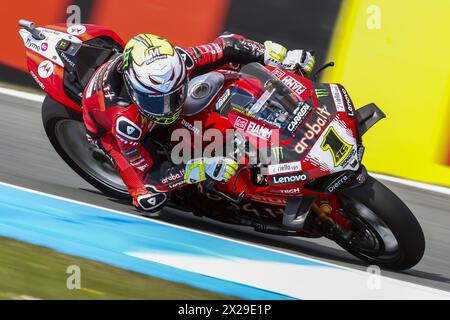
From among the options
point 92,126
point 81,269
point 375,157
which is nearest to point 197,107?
point 92,126

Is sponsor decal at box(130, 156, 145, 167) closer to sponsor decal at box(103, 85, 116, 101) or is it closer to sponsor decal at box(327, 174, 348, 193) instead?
sponsor decal at box(103, 85, 116, 101)

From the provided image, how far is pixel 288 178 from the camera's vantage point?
524cm

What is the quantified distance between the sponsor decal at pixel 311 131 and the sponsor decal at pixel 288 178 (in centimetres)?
14

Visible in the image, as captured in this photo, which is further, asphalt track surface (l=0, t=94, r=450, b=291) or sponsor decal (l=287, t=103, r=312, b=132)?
asphalt track surface (l=0, t=94, r=450, b=291)

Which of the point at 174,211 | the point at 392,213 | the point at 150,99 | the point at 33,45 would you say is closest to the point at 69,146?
the point at 33,45

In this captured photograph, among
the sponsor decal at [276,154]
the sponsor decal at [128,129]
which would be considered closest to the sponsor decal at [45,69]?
the sponsor decal at [128,129]

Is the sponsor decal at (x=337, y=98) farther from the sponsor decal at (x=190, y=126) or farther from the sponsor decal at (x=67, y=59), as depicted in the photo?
the sponsor decal at (x=67, y=59)

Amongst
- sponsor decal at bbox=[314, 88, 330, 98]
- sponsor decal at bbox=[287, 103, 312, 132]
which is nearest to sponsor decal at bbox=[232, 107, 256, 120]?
sponsor decal at bbox=[287, 103, 312, 132]

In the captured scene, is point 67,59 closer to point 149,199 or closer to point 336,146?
point 149,199

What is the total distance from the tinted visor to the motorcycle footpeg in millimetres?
964

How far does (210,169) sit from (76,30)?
202 centimetres

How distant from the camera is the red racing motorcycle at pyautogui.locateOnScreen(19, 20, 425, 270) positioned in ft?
17.1

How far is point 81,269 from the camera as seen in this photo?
528 cm

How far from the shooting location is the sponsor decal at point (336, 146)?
517 cm
